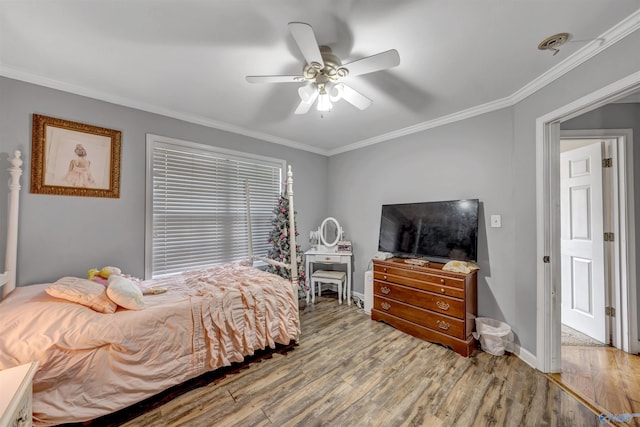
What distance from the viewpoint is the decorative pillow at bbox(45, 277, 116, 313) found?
5.35ft

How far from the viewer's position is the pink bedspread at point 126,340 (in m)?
1.42

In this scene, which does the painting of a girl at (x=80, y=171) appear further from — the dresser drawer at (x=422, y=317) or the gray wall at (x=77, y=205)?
the dresser drawer at (x=422, y=317)

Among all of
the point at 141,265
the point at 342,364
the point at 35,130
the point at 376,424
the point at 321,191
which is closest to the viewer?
the point at 376,424

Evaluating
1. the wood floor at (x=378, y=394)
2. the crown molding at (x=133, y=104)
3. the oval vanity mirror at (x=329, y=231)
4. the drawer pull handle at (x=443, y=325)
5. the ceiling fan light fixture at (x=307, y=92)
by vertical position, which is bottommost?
the wood floor at (x=378, y=394)

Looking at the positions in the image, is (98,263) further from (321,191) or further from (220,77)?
(321,191)

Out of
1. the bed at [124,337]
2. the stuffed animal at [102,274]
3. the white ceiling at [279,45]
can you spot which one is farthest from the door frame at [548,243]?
the stuffed animal at [102,274]

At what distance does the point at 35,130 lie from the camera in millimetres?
2088

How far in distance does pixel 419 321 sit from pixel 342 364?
3.37 feet

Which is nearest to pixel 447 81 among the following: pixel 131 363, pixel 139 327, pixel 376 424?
pixel 376 424

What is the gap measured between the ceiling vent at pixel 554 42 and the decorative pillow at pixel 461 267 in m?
1.89

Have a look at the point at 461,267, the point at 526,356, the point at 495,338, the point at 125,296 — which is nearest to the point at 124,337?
the point at 125,296

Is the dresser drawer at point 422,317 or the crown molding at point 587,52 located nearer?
the crown molding at point 587,52

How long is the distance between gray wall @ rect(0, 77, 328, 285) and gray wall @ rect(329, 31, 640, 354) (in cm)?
278

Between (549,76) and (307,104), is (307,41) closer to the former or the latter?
(307,104)
